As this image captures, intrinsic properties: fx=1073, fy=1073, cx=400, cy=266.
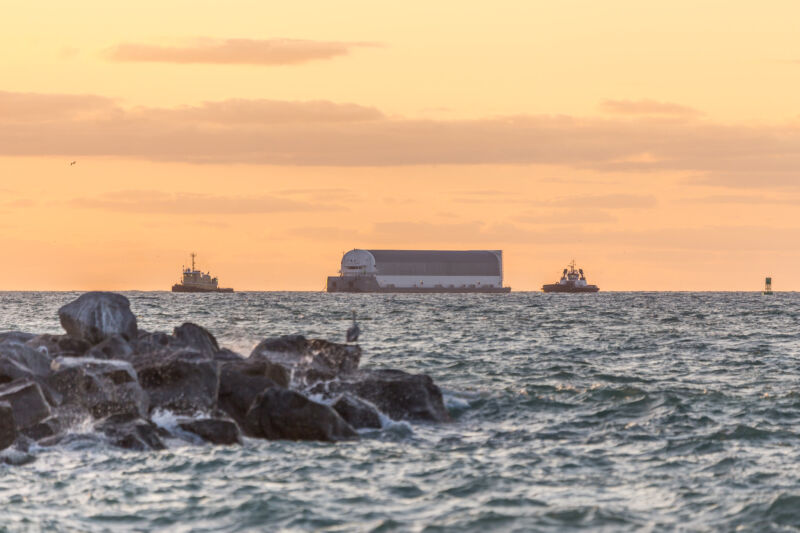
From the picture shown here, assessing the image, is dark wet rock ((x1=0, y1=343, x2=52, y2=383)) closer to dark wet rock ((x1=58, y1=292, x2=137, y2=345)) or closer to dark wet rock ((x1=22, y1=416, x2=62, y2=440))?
dark wet rock ((x1=22, y1=416, x2=62, y2=440))

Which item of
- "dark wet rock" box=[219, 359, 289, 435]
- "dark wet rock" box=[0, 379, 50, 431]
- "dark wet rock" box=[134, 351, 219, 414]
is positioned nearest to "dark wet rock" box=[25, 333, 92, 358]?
"dark wet rock" box=[134, 351, 219, 414]

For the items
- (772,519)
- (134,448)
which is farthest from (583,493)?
(134,448)

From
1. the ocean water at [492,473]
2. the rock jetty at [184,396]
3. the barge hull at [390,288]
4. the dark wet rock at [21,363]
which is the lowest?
the ocean water at [492,473]

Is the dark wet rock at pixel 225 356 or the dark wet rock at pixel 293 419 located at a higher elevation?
the dark wet rock at pixel 225 356

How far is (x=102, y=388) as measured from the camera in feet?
74.0

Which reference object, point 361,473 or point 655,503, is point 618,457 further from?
point 361,473

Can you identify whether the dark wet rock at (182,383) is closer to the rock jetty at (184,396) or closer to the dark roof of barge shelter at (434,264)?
the rock jetty at (184,396)

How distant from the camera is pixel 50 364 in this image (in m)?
25.0

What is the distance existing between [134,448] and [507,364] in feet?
67.3

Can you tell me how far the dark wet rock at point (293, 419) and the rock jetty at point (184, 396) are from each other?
0.02 meters

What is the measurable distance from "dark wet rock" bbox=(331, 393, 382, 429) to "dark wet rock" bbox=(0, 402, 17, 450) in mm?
6699

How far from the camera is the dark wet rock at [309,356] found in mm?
28016

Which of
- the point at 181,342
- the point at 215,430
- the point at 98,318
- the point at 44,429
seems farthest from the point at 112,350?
the point at 215,430

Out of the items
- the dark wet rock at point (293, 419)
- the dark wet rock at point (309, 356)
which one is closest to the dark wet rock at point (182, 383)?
the dark wet rock at point (293, 419)
